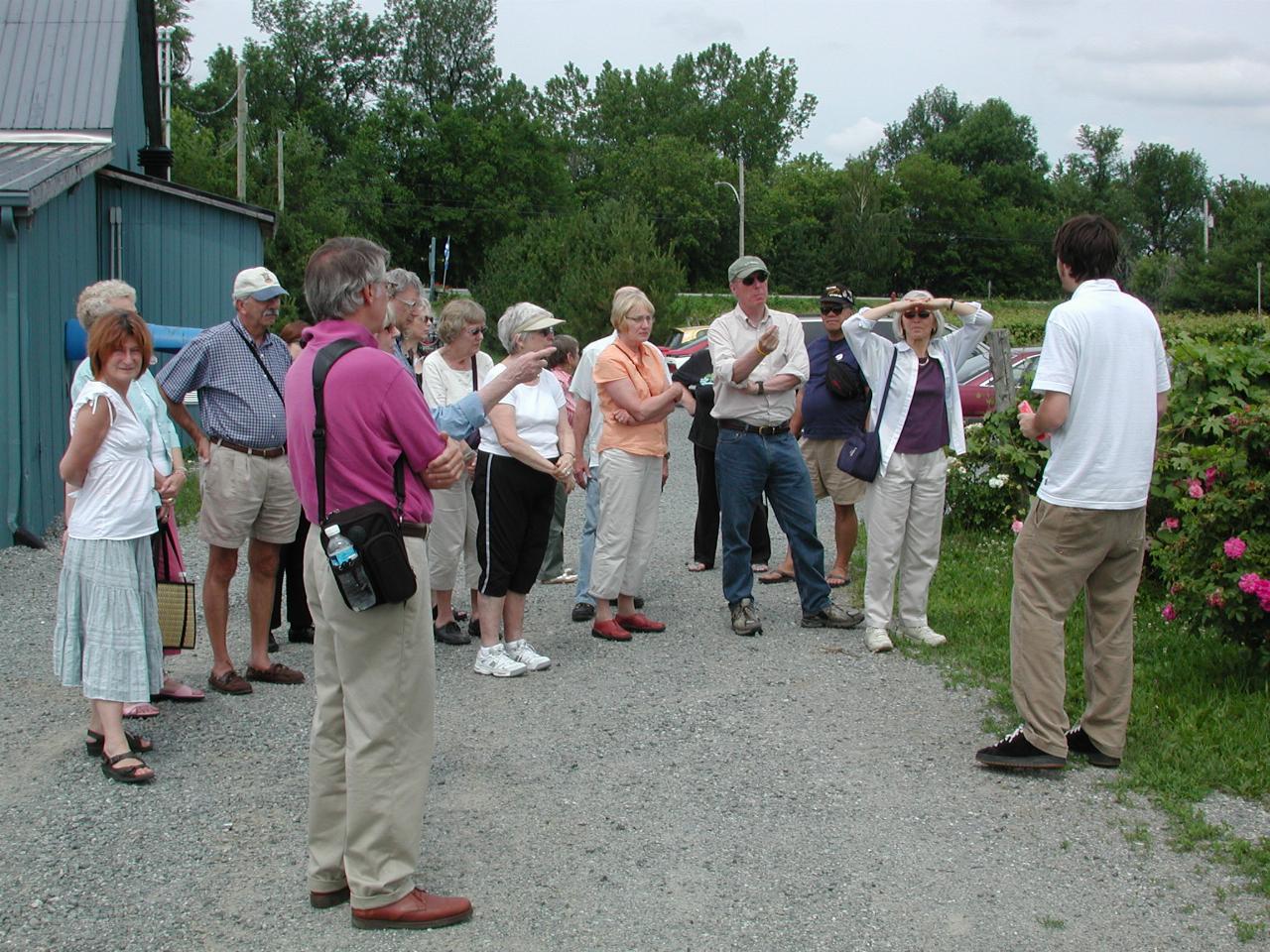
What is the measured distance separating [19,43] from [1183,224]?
345 feet

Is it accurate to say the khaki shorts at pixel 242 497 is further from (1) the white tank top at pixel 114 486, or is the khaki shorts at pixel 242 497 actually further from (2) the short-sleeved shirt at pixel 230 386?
(1) the white tank top at pixel 114 486

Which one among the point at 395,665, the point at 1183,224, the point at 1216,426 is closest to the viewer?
the point at 395,665

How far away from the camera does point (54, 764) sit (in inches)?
195

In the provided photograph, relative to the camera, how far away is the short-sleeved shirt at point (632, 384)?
6848 millimetres

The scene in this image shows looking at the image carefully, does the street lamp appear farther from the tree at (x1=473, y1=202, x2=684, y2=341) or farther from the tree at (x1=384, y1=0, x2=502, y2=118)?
the tree at (x1=473, y1=202, x2=684, y2=341)

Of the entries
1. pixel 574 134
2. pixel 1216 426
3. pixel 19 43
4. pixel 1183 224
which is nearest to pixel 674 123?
pixel 574 134

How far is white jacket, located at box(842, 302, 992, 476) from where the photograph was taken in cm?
664

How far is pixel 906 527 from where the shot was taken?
6.78 m

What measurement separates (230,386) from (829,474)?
403 cm

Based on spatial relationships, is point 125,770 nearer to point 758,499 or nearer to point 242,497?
point 242,497

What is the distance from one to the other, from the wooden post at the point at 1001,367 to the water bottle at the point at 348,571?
297 inches

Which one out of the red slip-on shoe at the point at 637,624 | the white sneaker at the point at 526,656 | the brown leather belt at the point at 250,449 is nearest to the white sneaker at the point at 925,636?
the red slip-on shoe at the point at 637,624

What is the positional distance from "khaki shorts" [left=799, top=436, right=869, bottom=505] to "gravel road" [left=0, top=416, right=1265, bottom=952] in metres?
1.96

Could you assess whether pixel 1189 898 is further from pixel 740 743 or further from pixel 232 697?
pixel 232 697
